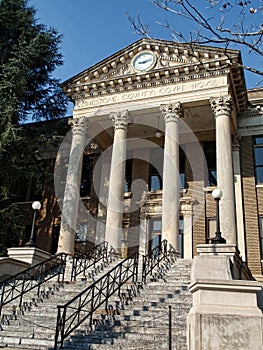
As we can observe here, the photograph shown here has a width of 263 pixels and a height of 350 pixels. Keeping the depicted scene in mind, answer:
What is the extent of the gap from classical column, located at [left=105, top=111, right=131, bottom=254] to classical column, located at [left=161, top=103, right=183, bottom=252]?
7.15 ft

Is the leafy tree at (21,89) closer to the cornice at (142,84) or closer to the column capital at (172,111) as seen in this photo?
the cornice at (142,84)

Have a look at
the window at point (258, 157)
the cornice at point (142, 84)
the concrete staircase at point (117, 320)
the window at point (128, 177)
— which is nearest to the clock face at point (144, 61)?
the cornice at point (142, 84)

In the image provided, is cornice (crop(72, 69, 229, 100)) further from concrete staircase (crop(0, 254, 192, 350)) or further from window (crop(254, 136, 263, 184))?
concrete staircase (crop(0, 254, 192, 350))

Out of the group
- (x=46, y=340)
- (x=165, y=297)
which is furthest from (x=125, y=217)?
(x=46, y=340)

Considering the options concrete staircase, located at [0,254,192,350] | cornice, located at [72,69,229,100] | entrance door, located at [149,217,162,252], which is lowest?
concrete staircase, located at [0,254,192,350]

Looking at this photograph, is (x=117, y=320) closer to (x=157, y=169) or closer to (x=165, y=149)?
(x=165, y=149)

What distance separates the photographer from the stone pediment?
17.9 m

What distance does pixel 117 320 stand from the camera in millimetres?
8992

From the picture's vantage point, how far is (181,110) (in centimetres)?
1819

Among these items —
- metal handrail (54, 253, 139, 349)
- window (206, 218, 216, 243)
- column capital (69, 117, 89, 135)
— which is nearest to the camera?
metal handrail (54, 253, 139, 349)

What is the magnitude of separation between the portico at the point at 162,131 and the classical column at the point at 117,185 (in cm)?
5

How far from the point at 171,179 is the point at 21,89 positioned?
30.8 feet

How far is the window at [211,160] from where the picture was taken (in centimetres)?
2066

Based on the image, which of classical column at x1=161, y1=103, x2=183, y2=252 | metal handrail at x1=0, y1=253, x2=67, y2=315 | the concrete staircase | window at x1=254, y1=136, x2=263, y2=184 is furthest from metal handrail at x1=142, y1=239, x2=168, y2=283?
window at x1=254, y1=136, x2=263, y2=184
